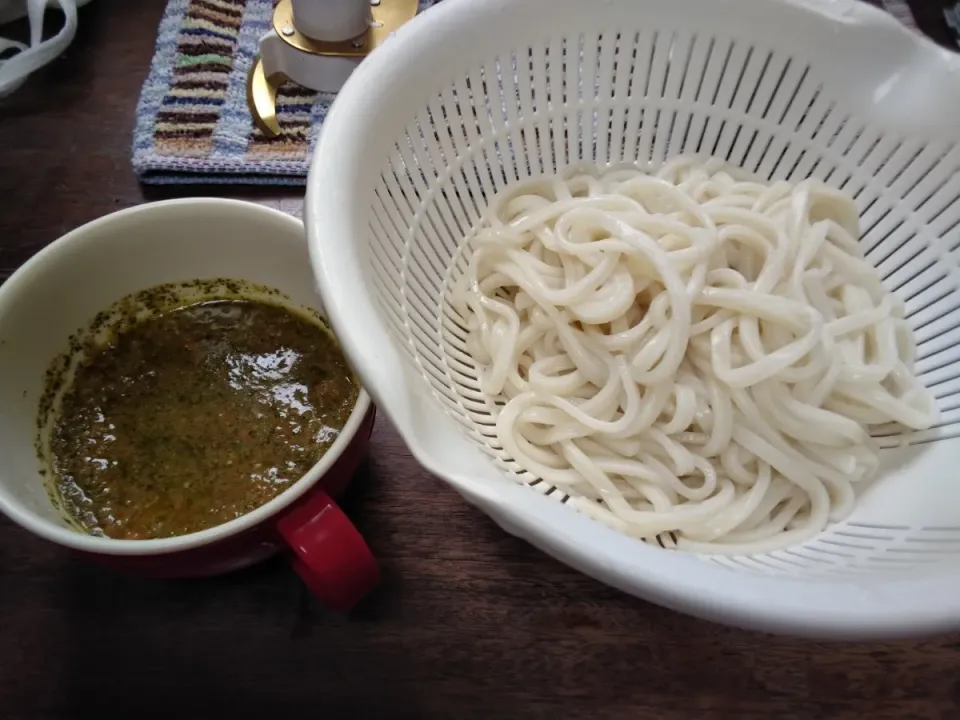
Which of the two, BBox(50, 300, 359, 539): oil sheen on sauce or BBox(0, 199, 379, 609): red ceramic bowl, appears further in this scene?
BBox(50, 300, 359, 539): oil sheen on sauce

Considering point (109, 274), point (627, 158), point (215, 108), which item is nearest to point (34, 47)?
point (215, 108)

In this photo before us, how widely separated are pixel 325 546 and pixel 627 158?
26.3 inches

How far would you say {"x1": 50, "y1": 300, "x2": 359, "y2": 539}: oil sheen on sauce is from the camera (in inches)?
30.6

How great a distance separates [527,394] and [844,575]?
37 cm

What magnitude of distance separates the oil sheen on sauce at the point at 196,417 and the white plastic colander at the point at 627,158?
0.16 m

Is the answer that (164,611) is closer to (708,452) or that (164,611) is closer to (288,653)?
(288,653)

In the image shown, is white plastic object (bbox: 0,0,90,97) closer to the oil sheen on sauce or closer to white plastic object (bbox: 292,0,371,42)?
white plastic object (bbox: 292,0,371,42)

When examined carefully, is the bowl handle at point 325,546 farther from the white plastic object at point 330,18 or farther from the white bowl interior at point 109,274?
the white plastic object at point 330,18

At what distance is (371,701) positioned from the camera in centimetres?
78

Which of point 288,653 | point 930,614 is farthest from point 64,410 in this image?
point 930,614

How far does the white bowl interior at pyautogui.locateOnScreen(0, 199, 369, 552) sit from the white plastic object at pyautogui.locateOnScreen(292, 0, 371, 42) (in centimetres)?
48

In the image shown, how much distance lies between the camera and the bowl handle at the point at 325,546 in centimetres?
66

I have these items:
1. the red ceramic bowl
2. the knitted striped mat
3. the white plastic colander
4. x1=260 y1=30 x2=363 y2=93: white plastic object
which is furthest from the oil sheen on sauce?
x1=260 y1=30 x2=363 y2=93: white plastic object

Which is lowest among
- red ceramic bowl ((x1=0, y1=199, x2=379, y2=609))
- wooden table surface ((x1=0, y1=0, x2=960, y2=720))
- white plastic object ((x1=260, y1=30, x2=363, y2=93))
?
wooden table surface ((x1=0, y1=0, x2=960, y2=720))
